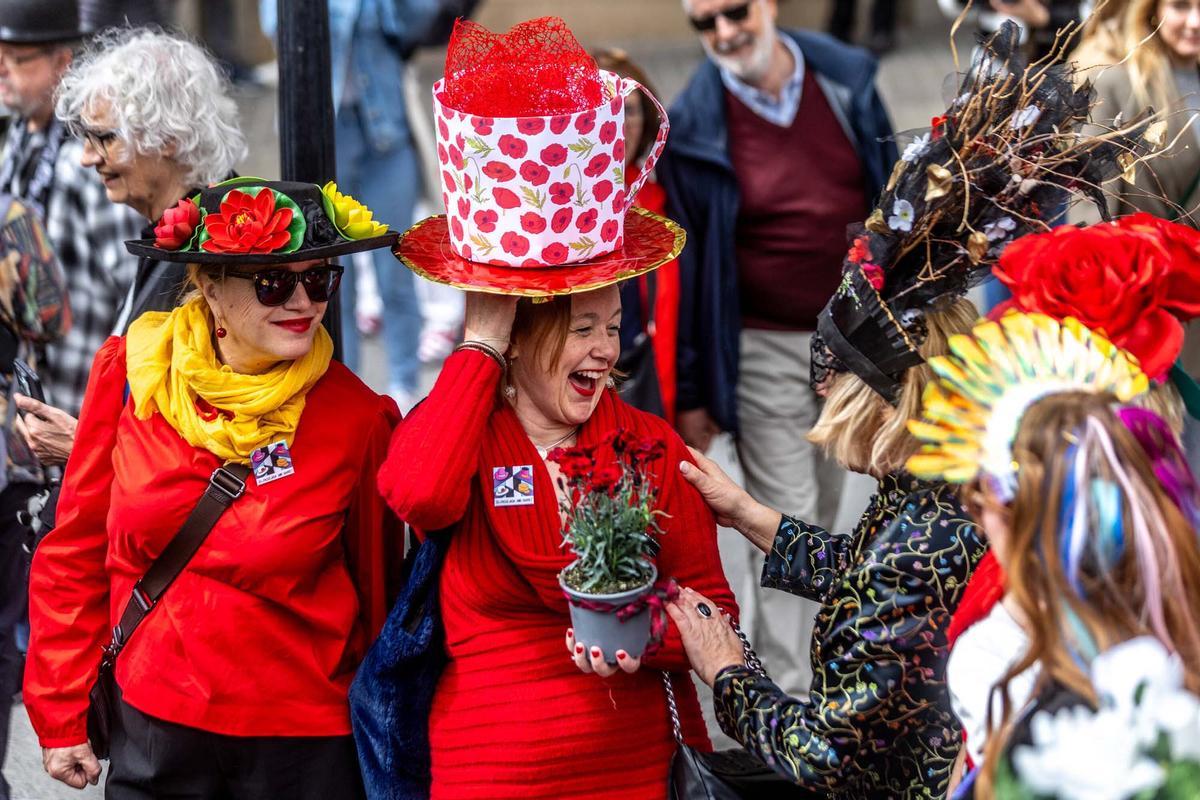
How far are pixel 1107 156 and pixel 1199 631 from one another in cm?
107

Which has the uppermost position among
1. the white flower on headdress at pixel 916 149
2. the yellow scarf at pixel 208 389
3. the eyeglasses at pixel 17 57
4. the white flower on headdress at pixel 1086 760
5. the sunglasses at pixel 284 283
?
the white flower on headdress at pixel 916 149

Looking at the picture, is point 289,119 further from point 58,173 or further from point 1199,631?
point 1199,631

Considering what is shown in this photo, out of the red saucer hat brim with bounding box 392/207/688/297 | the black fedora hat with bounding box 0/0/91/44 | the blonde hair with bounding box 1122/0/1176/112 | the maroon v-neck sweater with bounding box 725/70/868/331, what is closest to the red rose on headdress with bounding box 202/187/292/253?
the red saucer hat brim with bounding box 392/207/688/297

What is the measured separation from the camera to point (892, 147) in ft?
15.8

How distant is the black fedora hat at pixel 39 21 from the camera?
438cm

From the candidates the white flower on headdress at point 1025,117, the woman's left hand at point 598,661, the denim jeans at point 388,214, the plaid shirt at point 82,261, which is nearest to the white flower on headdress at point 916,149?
the white flower on headdress at point 1025,117

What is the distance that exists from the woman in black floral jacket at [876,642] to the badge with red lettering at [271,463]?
2.76 ft

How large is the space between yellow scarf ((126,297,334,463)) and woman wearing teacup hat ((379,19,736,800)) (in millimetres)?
291

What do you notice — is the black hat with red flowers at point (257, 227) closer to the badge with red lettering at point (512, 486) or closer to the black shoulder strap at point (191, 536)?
the black shoulder strap at point (191, 536)

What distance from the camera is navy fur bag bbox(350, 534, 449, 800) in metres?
2.91

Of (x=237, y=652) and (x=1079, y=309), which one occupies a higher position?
(x=1079, y=309)

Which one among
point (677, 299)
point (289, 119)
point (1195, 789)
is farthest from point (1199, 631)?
point (677, 299)

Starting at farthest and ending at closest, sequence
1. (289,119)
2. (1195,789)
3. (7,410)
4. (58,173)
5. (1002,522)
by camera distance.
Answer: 1. (58,173)
2. (7,410)
3. (289,119)
4. (1002,522)
5. (1195,789)

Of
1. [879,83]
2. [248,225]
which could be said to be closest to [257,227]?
[248,225]
